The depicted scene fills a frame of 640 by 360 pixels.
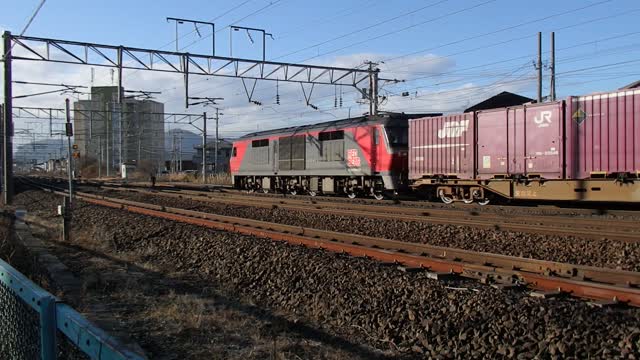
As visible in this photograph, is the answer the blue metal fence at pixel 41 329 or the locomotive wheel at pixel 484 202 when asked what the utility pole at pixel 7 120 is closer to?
the locomotive wheel at pixel 484 202

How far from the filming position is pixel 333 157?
25812mm

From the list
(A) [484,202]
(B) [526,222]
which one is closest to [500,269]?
(B) [526,222]

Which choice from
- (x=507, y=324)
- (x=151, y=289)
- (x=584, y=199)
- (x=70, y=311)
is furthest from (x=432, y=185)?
(x=70, y=311)

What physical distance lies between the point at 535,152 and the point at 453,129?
3.67 m

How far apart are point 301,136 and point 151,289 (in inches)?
787

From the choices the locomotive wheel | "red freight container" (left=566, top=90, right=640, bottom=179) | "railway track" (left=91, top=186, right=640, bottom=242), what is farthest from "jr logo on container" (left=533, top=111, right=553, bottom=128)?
"railway track" (left=91, top=186, right=640, bottom=242)

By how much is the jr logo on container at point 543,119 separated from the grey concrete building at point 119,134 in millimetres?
54117

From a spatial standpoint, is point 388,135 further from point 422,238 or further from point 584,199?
point 422,238

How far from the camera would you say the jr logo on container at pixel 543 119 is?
17.3 metres

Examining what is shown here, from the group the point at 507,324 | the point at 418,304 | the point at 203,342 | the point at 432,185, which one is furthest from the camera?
the point at 432,185

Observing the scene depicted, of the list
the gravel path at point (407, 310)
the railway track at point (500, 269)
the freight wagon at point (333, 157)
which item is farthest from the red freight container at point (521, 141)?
the gravel path at point (407, 310)

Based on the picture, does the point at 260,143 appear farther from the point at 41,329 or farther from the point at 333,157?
the point at 41,329

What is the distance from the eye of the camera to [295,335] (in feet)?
20.3

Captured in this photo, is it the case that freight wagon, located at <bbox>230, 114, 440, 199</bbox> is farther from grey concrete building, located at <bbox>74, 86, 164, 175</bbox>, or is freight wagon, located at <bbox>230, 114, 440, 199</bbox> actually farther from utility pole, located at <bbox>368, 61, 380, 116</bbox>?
grey concrete building, located at <bbox>74, 86, 164, 175</bbox>
